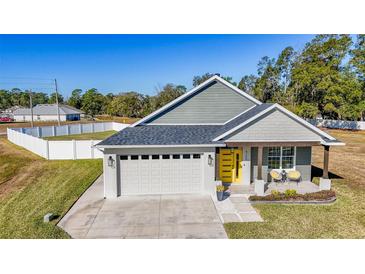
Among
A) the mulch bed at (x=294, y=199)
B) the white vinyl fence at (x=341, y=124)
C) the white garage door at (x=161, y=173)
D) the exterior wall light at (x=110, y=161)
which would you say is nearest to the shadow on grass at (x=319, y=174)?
the mulch bed at (x=294, y=199)

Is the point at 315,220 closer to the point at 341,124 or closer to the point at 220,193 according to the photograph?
the point at 220,193

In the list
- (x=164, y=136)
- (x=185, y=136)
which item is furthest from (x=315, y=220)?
(x=164, y=136)

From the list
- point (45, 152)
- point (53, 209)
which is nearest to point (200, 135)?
point (53, 209)

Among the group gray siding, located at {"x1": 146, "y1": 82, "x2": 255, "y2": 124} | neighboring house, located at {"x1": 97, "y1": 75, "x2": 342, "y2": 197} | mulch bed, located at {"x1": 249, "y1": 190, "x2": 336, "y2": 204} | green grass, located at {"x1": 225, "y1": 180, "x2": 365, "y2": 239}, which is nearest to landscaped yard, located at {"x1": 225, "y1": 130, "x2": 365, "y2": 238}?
green grass, located at {"x1": 225, "y1": 180, "x2": 365, "y2": 239}

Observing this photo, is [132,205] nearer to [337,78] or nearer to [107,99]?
[337,78]

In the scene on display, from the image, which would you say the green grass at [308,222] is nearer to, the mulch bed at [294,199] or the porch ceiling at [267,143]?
the mulch bed at [294,199]

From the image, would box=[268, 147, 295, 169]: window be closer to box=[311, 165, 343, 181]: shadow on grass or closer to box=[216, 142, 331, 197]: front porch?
box=[216, 142, 331, 197]: front porch
